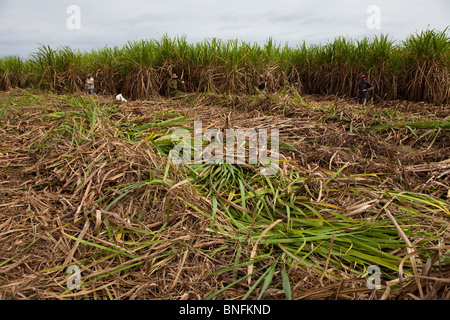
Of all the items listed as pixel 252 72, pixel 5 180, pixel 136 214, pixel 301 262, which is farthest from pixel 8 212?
pixel 252 72

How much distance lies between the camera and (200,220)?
1804 millimetres

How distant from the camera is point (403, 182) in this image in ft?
7.72

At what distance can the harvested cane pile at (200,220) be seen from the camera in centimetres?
146

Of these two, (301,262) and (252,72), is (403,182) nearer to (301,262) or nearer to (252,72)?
(301,262)

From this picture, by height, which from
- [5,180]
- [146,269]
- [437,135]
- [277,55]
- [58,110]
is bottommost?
[146,269]

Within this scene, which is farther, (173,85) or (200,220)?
(173,85)

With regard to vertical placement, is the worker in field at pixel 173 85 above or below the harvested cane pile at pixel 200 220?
above

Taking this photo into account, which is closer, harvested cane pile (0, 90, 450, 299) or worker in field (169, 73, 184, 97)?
harvested cane pile (0, 90, 450, 299)

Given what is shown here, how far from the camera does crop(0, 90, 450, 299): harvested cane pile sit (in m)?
1.46

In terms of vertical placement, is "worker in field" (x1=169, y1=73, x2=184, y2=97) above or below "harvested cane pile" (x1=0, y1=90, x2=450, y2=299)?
above

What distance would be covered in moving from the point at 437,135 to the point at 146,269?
304 cm

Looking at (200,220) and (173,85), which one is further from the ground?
(173,85)

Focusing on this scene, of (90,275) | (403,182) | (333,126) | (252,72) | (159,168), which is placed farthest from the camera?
(252,72)

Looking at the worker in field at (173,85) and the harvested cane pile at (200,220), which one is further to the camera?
the worker in field at (173,85)
